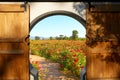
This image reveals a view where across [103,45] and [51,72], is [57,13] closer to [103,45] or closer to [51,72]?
[103,45]

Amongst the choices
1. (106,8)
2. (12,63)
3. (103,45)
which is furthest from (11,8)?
(103,45)

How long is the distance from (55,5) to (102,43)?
1.65 m

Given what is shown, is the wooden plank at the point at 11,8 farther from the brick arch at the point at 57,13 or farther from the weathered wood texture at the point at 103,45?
the weathered wood texture at the point at 103,45

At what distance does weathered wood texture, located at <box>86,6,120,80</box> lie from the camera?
262 inches

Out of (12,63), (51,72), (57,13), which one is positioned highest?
(57,13)

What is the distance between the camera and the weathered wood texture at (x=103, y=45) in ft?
21.8

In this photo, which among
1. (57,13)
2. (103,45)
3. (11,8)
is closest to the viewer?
(11,8)

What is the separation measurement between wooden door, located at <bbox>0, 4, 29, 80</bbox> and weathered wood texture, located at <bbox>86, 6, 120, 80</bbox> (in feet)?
4.68

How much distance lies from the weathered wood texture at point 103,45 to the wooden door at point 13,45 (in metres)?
1.43

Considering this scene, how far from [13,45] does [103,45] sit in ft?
6.67

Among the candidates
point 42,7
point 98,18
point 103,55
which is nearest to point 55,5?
point 42,7

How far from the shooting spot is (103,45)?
6.72m

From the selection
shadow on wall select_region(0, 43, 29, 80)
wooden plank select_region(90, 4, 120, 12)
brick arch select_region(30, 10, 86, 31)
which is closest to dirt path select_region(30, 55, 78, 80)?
brick arch select_region(30, 10, 86, 31)

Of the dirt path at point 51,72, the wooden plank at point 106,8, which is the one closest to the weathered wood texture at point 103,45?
the wooden plank at point 106,8
